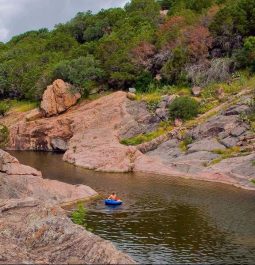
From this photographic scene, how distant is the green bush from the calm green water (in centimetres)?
1538

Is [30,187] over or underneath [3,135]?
underneath

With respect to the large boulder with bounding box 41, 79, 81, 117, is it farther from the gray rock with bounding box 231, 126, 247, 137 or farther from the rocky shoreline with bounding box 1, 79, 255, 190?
the gray rock with bounding box 231, 126, 247, 137

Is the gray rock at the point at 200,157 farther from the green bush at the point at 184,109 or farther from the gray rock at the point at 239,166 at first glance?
the green bush at the point at 184,109

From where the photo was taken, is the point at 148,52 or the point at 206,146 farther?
the point at 148,52

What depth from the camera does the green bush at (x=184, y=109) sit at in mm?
80188

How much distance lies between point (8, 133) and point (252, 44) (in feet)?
149

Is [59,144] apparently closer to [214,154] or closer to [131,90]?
[131,90]

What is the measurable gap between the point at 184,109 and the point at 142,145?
8.65m

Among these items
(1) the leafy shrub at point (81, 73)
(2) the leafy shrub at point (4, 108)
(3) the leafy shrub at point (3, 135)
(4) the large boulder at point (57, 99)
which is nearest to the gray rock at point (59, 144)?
(4) the large boulder at point (57, 99)

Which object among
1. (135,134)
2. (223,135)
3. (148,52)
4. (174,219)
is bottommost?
(174,219)

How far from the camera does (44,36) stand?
15450 centimetres

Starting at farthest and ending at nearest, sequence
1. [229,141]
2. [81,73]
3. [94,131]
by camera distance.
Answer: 1. [81,73]
2. [94,131]
3. [229,141]

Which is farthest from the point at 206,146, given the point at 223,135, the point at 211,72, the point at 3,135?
the point at 3,135

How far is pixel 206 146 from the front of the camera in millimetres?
71062
